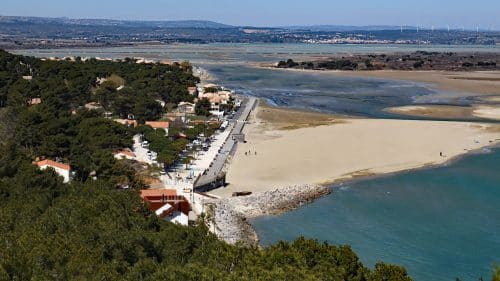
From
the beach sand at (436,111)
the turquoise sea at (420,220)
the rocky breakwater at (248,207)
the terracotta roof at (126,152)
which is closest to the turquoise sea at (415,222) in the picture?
the turquoise sea at (420,220)

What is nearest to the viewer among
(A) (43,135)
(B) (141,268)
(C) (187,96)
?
(B) (141,268)

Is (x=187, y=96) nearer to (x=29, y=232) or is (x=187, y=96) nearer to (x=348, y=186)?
(x=348, y=186)

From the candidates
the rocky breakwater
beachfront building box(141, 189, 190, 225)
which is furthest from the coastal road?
beachfront building box(141, 189, 190, 225)

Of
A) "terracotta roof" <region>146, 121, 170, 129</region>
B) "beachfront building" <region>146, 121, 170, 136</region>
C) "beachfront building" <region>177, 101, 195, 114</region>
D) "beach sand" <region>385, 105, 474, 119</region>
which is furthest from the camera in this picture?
"beachfront building" <region>177, 101, 195, 114</region>

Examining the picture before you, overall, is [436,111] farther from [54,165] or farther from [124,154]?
[54,165]

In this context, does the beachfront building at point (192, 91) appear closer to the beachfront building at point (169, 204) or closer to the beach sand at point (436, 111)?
the beach sand at point (436, 111)

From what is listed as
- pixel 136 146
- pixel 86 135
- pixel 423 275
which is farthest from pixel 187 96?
pixel 423 275

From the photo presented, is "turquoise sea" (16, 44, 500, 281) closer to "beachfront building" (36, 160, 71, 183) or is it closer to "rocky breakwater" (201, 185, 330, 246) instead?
"rocky breakwater" (201, 185, 330, 246)
